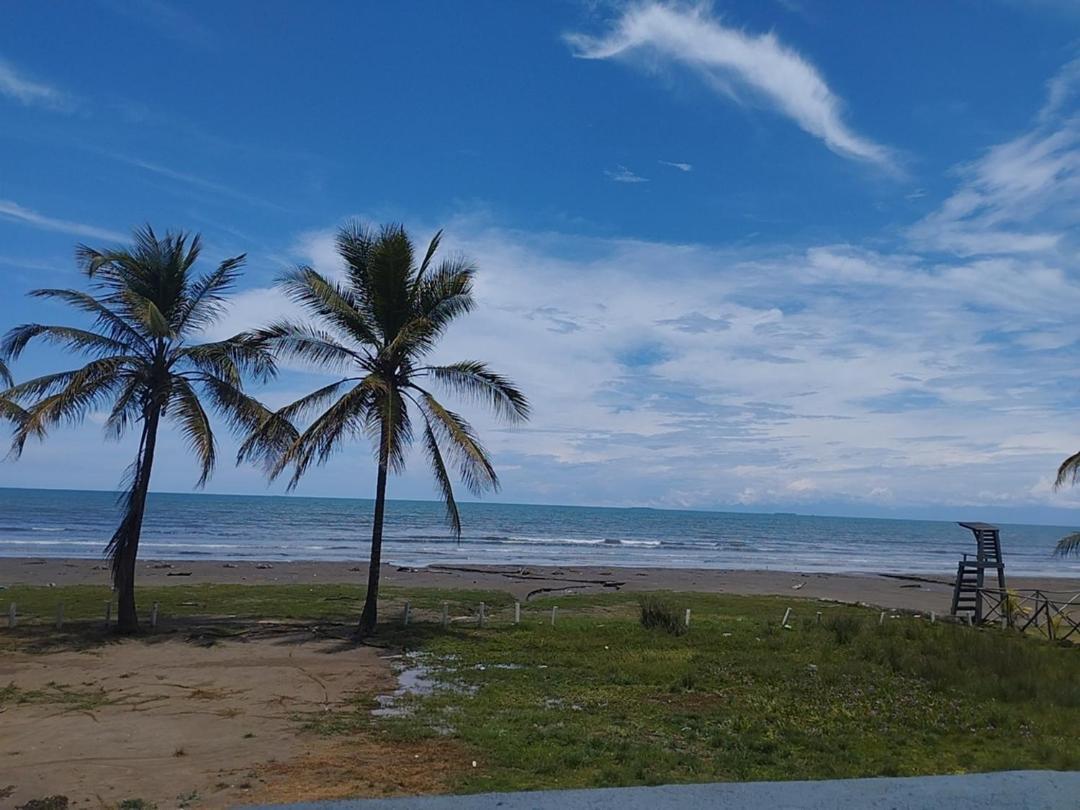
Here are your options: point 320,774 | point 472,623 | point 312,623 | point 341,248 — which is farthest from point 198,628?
point 320,774

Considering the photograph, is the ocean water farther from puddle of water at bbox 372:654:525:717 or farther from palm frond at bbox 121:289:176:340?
puddle of water at bbox 372:654:525:717

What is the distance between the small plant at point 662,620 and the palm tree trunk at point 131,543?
10.9 m

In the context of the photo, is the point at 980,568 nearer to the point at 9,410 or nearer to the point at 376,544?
the point at 376,544

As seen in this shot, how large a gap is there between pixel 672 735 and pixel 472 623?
10.6 m

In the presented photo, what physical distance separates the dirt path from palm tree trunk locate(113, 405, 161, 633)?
962 millimetres

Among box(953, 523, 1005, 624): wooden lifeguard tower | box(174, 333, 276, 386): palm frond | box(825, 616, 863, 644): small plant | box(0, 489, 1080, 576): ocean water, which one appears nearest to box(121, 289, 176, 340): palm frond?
box(174, 333, 276, 386): palm frond

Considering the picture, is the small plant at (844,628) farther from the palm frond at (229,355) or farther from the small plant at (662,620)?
the palm frond at (229,355)

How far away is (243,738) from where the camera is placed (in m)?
9.12

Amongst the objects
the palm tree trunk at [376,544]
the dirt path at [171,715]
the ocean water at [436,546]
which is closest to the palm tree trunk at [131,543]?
the dirt path at [171,715]

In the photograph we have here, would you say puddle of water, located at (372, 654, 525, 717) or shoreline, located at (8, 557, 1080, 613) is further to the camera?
shoreline, located at (8, 557, 1080, 613)

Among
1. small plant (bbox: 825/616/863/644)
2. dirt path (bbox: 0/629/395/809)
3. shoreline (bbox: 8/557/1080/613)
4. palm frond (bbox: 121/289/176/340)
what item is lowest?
shoreline (bbox: 8/557/1080/613)

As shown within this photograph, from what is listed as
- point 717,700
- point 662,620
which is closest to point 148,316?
point 717,700

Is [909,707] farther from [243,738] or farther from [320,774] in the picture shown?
[243,738]

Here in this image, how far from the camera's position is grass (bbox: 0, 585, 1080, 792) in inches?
312
